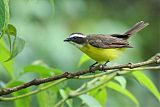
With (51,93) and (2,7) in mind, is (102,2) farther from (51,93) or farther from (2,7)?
(2,7)

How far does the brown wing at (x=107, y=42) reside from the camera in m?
2.07

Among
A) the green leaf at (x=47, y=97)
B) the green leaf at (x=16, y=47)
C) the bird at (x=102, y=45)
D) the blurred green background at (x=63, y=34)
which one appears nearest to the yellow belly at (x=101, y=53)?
the bird at (x=102, y=45)

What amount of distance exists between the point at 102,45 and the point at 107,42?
3cm

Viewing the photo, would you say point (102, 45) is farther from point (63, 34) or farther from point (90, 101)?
point (63, 34)

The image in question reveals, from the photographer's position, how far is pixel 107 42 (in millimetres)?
2127

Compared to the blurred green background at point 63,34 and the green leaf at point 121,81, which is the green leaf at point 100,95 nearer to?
the green leaf at point 121,81

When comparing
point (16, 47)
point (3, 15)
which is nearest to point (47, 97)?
point (16, 47)

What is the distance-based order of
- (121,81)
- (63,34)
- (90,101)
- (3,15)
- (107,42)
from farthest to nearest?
1. (63,34)
2. (107,42)
3. (121,81)
4. (90,101)
5. (3,15)

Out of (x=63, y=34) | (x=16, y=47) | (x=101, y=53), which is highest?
(x=63, y=34)

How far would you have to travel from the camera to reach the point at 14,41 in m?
1.42

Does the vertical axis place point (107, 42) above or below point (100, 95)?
above

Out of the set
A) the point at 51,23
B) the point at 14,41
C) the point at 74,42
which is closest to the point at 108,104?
the point at 51,23

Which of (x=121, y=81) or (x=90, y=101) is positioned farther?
(x=121, y=81)

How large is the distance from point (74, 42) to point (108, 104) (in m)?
1.95
